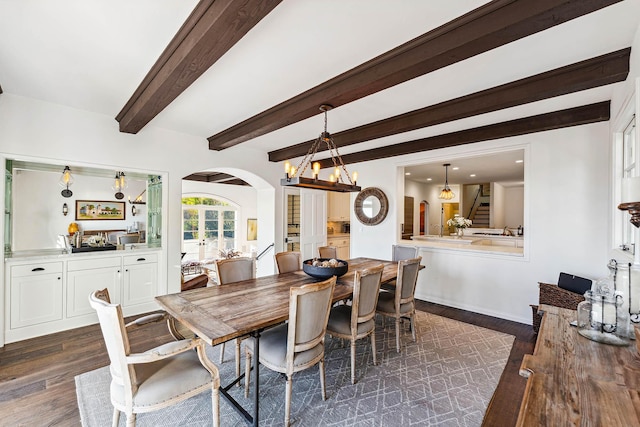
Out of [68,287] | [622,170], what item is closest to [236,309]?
[68,287]

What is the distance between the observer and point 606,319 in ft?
4.51

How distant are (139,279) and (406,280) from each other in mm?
3576

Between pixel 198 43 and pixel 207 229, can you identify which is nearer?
pixel 198 43

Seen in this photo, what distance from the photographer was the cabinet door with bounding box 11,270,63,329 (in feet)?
10.1

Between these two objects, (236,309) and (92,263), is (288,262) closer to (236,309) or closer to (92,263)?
(236,309)

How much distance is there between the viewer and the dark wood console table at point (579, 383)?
84 cm

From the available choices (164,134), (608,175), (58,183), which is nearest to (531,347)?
(608,175)

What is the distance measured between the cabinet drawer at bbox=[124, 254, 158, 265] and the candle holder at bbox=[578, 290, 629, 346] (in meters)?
4.54

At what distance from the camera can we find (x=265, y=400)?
217cm

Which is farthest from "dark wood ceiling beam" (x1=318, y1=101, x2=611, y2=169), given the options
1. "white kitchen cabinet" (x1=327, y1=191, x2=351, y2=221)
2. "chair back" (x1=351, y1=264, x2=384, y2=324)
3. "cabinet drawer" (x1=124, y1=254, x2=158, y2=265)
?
"cabinet drawer" (x1=124, y1=254, x2=158, y2=265)

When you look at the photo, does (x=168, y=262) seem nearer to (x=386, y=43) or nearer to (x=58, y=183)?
(x=58, y=183)

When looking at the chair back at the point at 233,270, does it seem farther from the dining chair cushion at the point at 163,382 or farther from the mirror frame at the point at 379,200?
the mirror frame at the point at 379,200

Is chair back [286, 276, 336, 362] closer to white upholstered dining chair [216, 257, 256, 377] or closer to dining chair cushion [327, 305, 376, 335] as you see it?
dining chair cushion [327, 305, 376, 335]

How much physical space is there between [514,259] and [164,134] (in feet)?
17.2
